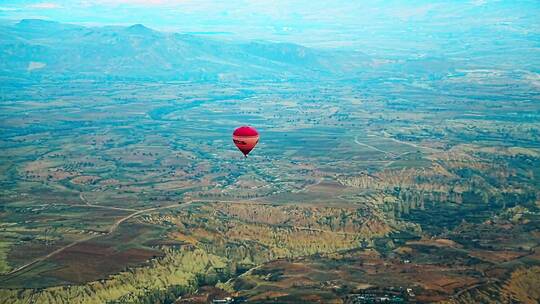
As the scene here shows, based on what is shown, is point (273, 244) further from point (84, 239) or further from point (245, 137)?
point (84, 239)

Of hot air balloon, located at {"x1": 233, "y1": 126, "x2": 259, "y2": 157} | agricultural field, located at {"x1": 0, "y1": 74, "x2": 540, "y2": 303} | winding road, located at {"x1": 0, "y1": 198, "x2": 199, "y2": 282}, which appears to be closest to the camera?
agricultural field, located at {"x1": 0, "y1": 74, "x2": 540, "y2": 303}

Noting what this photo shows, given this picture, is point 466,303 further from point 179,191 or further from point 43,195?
point 43,195

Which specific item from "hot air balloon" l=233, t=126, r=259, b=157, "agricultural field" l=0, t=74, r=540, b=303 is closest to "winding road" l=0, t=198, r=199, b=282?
"agricultural field" l=0, t=74, r=540, b=303

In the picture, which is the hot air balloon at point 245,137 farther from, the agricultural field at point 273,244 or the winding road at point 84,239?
the winding road at point 84,239

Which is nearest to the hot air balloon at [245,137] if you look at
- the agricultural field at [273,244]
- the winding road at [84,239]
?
the agricultural field at [273,244]

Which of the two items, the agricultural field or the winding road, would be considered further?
the winding road

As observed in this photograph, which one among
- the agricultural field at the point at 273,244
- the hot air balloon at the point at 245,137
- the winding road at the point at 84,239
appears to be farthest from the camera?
the hot air balloon at the point at 245,137

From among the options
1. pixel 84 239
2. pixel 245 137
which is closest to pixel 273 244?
pixel 245 137

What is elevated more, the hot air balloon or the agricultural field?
the hot air balloon

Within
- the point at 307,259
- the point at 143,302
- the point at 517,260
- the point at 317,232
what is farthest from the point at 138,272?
the point at 517,260

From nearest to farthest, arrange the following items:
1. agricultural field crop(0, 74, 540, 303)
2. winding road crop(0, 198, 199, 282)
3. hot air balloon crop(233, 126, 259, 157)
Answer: agricultural field crop(0, 74, 540, 303) < winding road crop(0, 198, 199, 282) < hot air balloon crop(233, 126, 259, 157)

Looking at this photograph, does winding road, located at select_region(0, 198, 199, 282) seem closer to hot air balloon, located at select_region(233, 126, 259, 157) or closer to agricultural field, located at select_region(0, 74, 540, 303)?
agricultural field, located at select_region(0, 74, 540, 303)

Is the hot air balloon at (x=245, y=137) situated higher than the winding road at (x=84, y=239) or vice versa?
the hot air balloon at (x=245, y=137)
